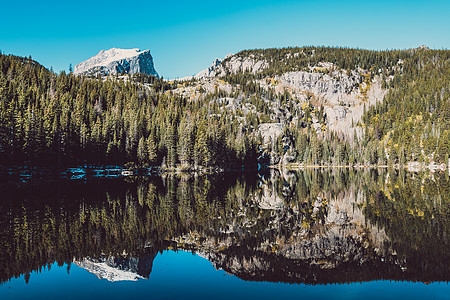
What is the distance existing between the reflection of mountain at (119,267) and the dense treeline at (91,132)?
56.6 metres

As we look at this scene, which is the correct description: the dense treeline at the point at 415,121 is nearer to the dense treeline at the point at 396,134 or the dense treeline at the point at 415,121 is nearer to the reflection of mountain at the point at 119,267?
the dense treeline at the point at 396,134

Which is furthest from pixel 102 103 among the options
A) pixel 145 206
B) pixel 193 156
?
pixel 145 206

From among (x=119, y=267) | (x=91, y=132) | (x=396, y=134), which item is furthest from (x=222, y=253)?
(x=396, y=134)

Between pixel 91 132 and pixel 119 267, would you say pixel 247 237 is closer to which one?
pixel 119 267

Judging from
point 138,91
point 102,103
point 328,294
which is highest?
point 138,91

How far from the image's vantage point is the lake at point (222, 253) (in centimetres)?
1211

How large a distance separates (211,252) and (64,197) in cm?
2418

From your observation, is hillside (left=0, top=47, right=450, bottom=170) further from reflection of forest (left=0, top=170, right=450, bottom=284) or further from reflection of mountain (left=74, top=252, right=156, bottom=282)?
reflection of mountain (left=74, top=252, right=156, bottom=282)

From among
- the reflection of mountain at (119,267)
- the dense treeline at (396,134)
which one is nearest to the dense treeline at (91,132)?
the dense treeline at (396,134)

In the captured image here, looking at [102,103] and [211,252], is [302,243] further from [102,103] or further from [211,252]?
[102,103]

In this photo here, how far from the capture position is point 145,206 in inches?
1131

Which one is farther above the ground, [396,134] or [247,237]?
[396,134]

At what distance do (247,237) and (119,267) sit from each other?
7.97 meters

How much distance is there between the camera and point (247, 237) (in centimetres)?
1892
